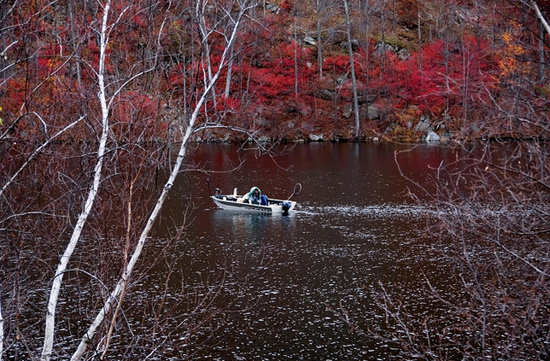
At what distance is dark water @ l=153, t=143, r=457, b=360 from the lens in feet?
43.3

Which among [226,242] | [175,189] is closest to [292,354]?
[226,242]

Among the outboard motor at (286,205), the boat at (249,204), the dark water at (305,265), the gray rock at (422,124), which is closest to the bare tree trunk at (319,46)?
the gray rock at (422,124)

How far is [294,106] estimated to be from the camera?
58.3 metres

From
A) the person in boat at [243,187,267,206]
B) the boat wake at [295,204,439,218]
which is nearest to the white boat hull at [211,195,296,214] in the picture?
the person in boat at [243,187,267,206]

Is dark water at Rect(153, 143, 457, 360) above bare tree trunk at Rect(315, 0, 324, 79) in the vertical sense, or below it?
below

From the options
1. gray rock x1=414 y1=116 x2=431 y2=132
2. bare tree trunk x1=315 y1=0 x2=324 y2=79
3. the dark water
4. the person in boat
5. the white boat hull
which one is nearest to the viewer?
the dark water

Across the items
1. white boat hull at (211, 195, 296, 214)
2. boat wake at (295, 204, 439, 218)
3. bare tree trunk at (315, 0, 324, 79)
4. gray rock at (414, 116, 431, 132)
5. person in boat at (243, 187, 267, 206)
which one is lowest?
boat wake at (295, 204, 439, 218)

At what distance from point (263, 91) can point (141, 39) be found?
166ft

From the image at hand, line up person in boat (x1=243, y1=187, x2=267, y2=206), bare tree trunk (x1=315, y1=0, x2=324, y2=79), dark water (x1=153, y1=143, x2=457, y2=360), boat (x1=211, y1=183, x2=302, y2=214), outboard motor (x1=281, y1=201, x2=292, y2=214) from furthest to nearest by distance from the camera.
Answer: bare tree trunk (x1=315, y1=0, x2=324, y2=79) → person in boat (x1=243, y1=187, x2=267, y2=206) → boat (x1=211, y1=183, x2=302, y2=214) → outboard motor (x1=281, y1=201, x2=292, y2=214) → dark water (x1=153, y1=143, x2=457, y2=360)

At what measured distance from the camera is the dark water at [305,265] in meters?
13.2

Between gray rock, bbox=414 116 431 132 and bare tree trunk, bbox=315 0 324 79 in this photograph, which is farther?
bare tree trunk, bbox=315 0 324 79

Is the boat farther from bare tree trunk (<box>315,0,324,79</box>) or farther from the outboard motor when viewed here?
bare tree trunk (<box>315,0,324,79</box>)

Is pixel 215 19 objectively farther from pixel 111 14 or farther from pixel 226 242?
pixel 226 242

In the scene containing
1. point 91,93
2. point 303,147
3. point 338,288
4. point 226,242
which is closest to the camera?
point 91,93
